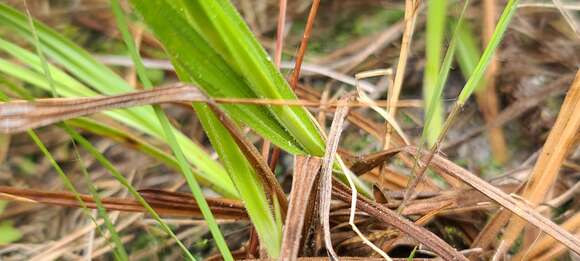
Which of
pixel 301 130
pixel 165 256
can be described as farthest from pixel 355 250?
pixel 165 256

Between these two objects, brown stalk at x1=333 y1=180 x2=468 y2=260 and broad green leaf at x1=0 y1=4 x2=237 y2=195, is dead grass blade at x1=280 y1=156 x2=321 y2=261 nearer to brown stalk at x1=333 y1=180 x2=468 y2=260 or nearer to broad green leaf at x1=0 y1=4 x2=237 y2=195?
brown stalk at x1=333 y1=180 x2=468 y2=260

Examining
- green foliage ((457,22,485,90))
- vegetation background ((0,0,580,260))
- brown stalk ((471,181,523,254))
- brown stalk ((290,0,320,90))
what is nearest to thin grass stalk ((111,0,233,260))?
vegetation background ((0,0,580,260))

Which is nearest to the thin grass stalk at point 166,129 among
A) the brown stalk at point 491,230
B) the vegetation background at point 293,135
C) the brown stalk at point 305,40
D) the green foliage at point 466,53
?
the vegetation background at point 293,135

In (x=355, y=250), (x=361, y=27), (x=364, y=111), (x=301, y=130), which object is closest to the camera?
(x=301, y=130)

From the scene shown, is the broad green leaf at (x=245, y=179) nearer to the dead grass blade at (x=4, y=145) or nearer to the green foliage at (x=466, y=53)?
the green foliage at (x=466, y=53)

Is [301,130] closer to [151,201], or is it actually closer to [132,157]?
[151,201]
